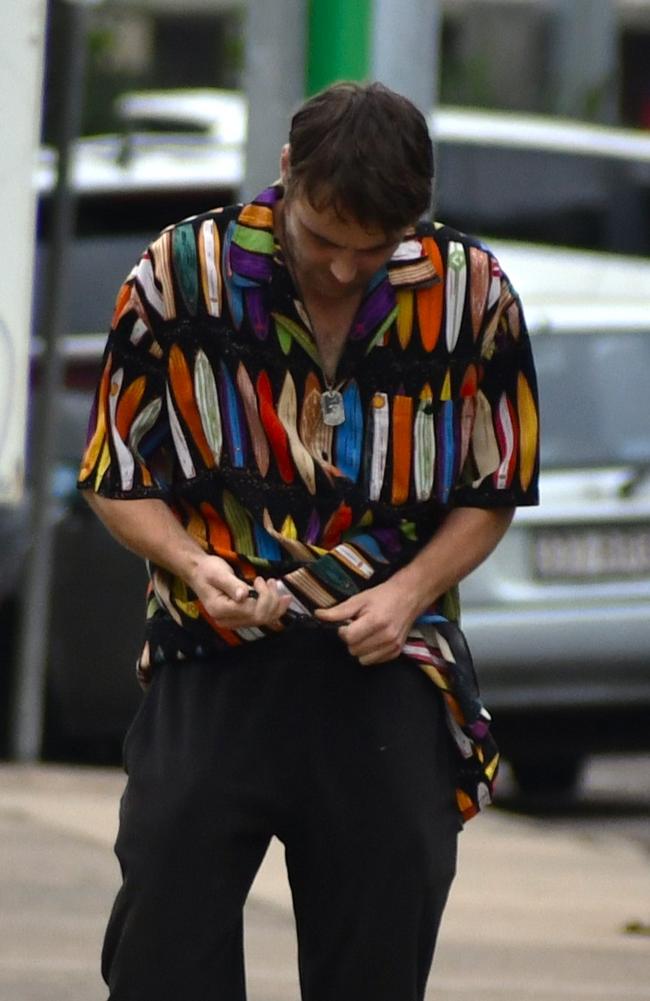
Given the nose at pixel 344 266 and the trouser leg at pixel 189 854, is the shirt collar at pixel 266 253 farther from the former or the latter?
the trouser leg at pixel 189 854

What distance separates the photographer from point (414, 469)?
116 inches

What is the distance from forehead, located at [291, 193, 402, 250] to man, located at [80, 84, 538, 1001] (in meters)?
0.02

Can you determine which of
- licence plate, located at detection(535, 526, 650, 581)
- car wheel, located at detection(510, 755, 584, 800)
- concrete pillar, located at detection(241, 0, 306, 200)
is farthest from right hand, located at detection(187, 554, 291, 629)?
car wheel, located at detection(510, 755, 584, 800)

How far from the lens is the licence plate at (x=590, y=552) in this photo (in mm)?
7969

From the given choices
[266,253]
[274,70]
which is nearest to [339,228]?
[266,253]

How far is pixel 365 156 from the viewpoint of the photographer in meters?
2.73

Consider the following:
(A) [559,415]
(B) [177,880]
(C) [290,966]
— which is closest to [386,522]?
(B) [177,880]

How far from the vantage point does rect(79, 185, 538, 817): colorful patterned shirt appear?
2.92 m

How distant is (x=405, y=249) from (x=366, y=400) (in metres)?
0.19

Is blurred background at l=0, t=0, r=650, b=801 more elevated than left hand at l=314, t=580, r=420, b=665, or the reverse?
left hand at l=314, t=580, r=420, b=665

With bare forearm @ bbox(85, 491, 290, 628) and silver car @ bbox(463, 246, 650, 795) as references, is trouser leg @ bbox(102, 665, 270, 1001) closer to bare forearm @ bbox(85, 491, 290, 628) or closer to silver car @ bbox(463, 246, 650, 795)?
bare forearm @ bbox(85, 491, 290, 628)

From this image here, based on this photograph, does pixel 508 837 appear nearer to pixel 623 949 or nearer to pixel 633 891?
pixel 633 891

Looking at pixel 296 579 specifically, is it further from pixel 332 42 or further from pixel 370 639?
pixel 332 42

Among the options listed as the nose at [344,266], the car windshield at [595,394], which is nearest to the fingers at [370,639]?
the nose at [344,266]
